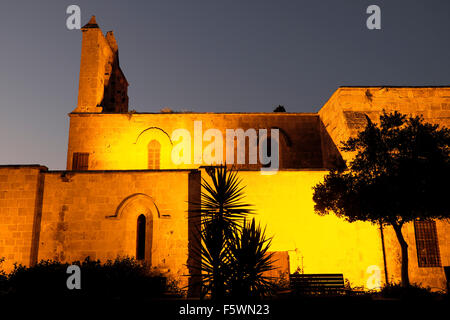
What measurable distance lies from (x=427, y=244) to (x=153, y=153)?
13708mm

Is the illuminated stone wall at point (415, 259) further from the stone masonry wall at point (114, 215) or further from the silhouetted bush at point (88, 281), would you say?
the silhouetted bush at point (88, 281)

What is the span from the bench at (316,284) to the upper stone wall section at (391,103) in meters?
6.67

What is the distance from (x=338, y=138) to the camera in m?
18.4

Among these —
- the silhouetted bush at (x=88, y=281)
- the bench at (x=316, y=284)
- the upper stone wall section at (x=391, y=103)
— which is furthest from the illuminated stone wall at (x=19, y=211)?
the upper stone wall section at (x=391, y=103)

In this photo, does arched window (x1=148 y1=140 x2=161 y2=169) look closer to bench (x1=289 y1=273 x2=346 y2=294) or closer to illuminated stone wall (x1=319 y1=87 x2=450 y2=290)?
illuminated stone wall (x1=319 y1=87 x2=450 y2=290)

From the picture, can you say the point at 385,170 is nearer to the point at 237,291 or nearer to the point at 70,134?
the point at 237,291

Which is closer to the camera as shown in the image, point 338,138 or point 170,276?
point 170,276

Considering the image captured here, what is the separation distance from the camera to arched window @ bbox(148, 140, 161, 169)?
20.2 meters

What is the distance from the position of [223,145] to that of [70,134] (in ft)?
27.0

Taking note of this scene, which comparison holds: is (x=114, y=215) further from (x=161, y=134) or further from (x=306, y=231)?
(x=306, y=231)

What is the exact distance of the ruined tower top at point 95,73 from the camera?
21.4 m

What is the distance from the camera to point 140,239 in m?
14.9

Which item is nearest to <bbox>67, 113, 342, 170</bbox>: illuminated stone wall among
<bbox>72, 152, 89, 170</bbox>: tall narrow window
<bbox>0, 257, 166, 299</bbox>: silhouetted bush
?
<bbox>72, 152, 89, 170</bbox>: tall narrow window
